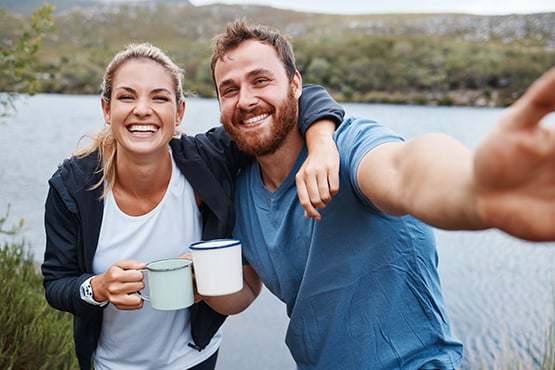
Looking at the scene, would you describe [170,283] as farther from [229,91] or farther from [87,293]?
[229,91]

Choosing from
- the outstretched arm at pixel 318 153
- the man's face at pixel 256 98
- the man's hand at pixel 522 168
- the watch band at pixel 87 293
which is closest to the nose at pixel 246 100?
the man's face at pixel 256 98

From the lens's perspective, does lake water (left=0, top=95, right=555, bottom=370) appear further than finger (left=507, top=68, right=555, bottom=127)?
Yes

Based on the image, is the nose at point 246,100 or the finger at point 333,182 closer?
the finger at point 333,182

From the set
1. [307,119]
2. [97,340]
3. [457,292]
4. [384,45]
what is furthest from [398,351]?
[384,45]

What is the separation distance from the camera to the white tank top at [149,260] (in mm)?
1893

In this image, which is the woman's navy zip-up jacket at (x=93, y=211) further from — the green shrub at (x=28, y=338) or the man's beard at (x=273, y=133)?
the green shrub at (x=28, y=338)

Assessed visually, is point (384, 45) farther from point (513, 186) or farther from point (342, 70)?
point (513, 186)

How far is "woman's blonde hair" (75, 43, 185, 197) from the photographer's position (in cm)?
196

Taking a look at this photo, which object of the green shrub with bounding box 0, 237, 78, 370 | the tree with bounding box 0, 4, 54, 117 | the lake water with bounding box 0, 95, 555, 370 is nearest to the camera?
the green shrub with bounding box 0, 237, 78, 370

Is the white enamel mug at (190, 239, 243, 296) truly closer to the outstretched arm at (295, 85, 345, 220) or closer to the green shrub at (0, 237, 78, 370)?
the outstretched arm at (295, 85, 345, 220)

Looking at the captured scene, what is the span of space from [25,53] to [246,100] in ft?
8.65

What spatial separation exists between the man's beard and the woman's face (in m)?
0.25

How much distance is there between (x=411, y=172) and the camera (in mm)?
1188

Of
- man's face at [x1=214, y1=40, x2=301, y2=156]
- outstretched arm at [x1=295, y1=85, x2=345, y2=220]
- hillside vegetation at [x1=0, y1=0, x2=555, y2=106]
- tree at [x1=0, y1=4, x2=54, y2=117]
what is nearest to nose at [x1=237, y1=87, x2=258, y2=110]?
man's face at [x1=214, y1=40, x2=301, y2=156]
